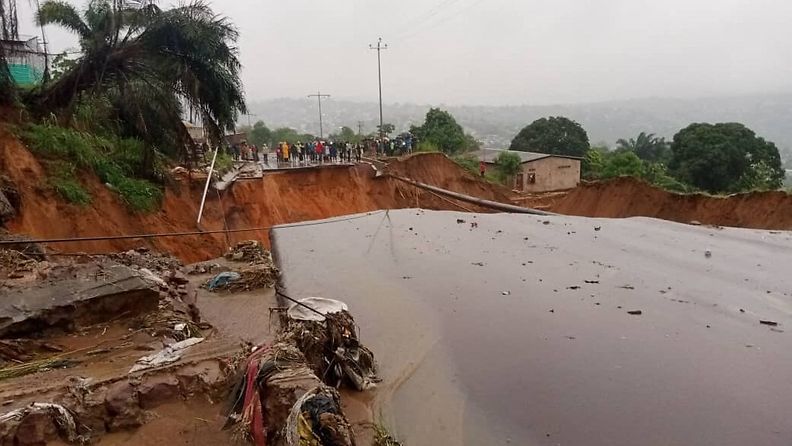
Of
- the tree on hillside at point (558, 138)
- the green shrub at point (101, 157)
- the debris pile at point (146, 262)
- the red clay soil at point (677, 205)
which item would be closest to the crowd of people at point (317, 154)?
the red clay soil at point (677, 205)

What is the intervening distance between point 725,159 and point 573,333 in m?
30.4

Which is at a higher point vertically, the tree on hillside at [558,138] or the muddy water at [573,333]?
the tree on hillside at [558,138]

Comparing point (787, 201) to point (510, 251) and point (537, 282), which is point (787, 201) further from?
point (537, 282)

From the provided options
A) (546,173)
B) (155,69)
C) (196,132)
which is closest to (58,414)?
(155,69)

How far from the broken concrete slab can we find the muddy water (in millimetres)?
1835

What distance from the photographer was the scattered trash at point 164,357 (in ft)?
14.3

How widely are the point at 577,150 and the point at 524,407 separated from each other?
46.7m

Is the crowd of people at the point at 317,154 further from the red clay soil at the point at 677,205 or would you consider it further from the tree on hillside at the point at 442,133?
the red clay soil at the point at 677,205

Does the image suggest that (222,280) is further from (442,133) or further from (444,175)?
(442,133)

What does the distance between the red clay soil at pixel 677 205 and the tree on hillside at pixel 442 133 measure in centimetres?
1527

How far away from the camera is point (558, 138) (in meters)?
48.4

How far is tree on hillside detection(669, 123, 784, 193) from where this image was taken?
97.8 feet

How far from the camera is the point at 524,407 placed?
3805 mm

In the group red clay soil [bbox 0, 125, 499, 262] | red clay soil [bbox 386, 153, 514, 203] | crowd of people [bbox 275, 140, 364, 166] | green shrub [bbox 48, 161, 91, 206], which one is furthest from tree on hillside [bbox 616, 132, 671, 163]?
green shrub [bbox 48, 161, 91, 206]
